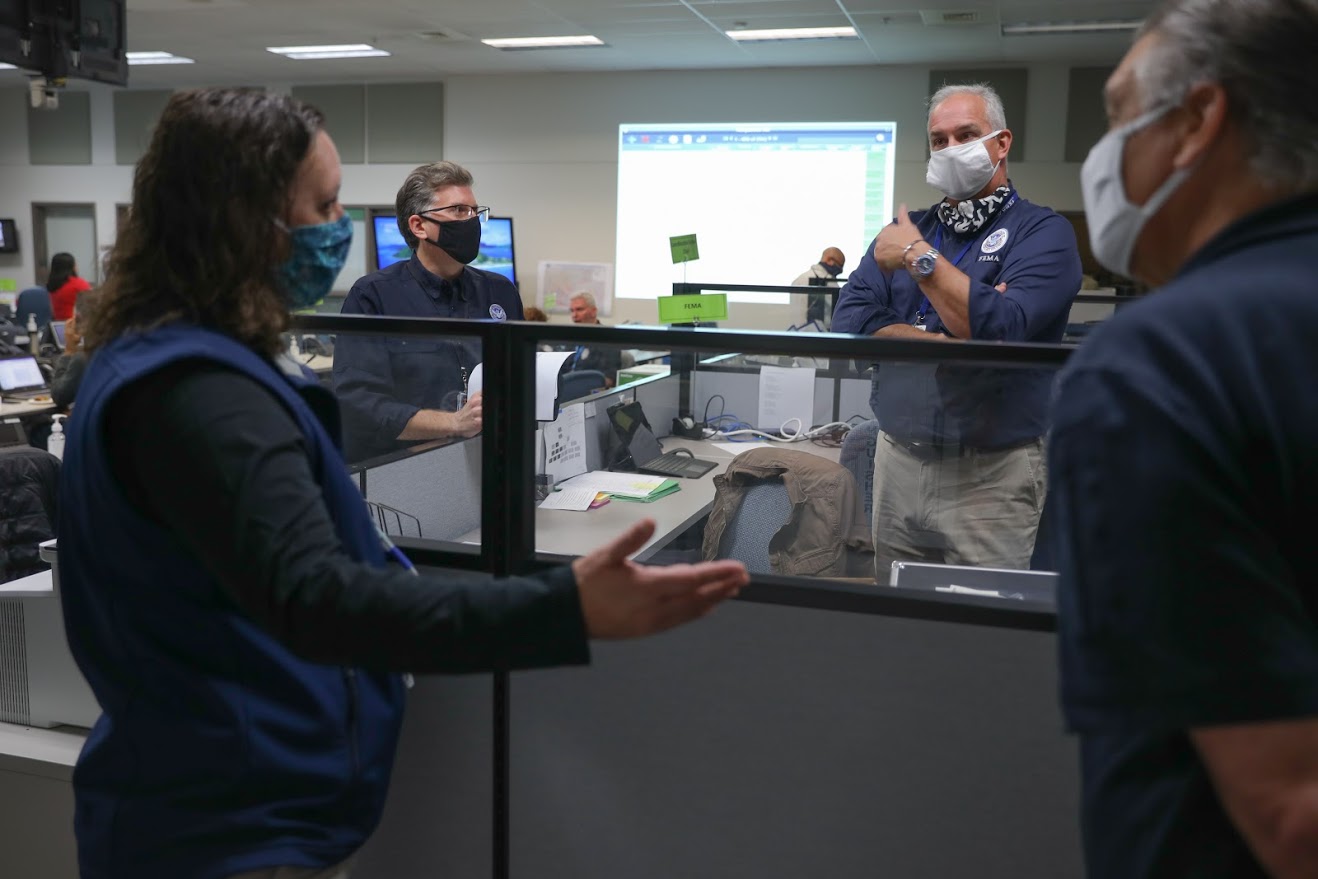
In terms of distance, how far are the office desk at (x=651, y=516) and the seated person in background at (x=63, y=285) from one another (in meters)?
6.46

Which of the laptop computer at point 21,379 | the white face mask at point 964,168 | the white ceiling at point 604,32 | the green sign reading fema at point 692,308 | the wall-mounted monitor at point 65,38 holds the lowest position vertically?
the laptop computer at point 21,379

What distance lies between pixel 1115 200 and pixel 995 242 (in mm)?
1469

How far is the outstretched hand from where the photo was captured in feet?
2.63

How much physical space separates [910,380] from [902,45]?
618cm

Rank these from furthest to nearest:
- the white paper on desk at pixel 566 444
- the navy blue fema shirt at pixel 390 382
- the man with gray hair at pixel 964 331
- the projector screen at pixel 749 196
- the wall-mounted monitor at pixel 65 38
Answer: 1. the projector screen at pixel 749 196
2. the wall-mounted monitor at pixel 65 38
3. the white paper on desk at pixel 566 444
4. the navy blue fema shirt at pixel 390 382
5. the man with gray hair at pixel 964 331

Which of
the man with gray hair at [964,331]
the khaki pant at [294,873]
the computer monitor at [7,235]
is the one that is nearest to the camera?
the khaki pant at [294,873]

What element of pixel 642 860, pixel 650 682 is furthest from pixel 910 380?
pixel 642 860

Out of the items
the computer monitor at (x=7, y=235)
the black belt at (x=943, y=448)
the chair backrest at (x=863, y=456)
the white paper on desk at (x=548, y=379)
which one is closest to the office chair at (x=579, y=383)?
the white paper on desk at (x=548, y=379)

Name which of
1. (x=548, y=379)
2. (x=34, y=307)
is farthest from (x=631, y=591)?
(x=34, y=307)

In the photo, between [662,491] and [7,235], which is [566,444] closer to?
[662,491]

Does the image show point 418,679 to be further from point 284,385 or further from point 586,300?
point 586,300

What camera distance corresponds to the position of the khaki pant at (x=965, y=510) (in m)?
1.61

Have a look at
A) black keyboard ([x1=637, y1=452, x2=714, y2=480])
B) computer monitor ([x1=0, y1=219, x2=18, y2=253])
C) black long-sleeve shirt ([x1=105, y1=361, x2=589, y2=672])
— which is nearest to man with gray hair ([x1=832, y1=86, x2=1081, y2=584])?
black keyboard ([x1=637, y1=452, x2=714, y2=480])

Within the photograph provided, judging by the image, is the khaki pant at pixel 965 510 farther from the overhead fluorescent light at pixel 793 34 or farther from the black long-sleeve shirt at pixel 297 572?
the overhead fluorescent light at pixel 793 34
